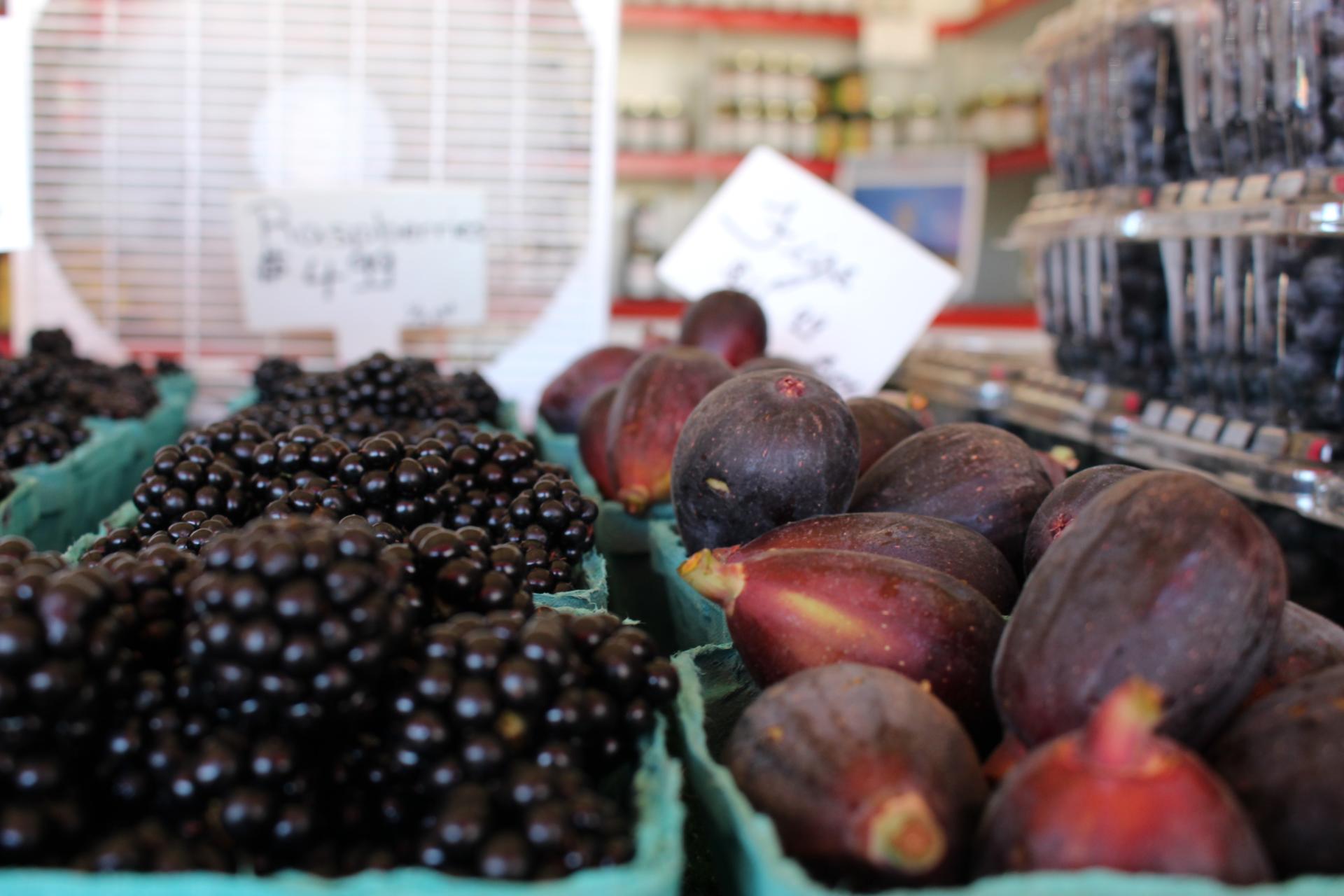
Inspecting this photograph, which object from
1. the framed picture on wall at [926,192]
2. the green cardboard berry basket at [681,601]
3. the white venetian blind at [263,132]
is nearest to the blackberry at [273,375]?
the white venetian blind at [263,132]

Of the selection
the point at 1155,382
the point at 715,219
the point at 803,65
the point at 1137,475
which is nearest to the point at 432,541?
the point at 1137,475

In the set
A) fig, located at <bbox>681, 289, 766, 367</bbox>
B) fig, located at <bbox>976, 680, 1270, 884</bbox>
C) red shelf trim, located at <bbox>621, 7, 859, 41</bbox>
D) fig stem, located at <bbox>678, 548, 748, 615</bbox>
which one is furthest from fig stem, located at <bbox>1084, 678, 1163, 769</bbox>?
red shelf trim, located at <bbox>621, 7, 859, 41</bbox>

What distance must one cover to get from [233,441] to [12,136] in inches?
15.9

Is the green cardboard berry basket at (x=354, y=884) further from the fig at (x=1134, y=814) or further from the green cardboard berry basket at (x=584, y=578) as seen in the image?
the green cardboard berry basket at (x=584, y=578)

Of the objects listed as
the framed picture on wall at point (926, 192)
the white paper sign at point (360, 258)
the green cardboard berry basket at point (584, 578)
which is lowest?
the green cardboard berry basket at point (584, 578)

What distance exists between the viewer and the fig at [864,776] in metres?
0.48

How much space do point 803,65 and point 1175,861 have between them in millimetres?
4816

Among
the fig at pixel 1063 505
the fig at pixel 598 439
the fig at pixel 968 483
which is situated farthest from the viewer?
the fig at pixel 598 439

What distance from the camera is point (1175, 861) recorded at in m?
0.44

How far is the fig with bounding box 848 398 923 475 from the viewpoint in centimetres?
101

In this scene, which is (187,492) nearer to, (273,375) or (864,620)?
(864,620)

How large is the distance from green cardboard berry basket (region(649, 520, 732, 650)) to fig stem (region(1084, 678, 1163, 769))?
35 centimetres

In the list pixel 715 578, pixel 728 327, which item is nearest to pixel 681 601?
pixel 715 578

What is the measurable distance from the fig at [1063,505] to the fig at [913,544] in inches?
1.1
